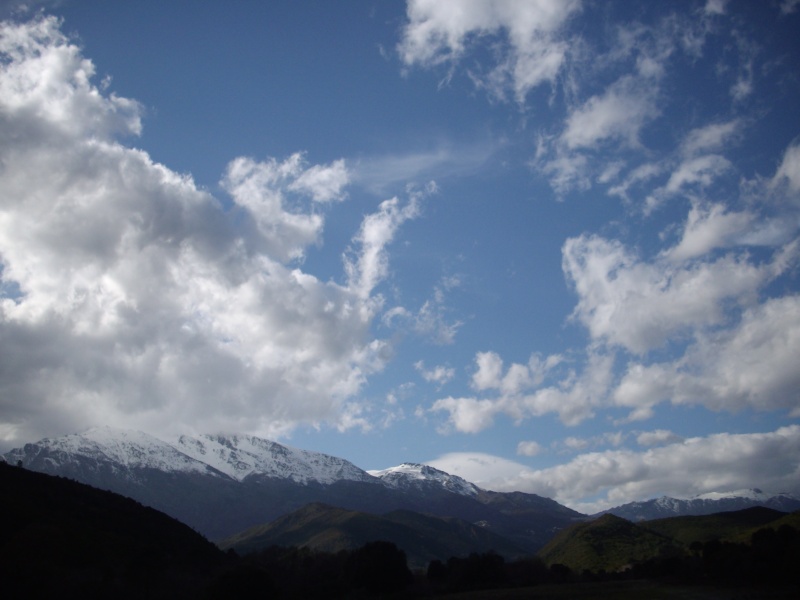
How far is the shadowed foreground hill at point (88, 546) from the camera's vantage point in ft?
318

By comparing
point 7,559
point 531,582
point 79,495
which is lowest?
point 531,582

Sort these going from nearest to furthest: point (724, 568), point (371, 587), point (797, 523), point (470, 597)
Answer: point (470, 597) → point (724, 568) → point (371, 587) → point (797, 523)

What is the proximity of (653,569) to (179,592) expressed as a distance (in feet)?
329

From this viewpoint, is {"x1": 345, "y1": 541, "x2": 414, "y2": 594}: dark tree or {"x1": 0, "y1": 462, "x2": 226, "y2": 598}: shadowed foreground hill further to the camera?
{"x1": 345, "y1": 541, "x2": 414, "y2": 594}: dark tree

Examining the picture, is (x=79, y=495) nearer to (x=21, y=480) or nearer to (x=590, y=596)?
(x=21, y=480)

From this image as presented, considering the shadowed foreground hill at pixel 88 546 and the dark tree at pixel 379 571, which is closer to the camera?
the shadowed foreground hill at pixel 88 546

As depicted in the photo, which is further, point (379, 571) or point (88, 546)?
point (379, 571)

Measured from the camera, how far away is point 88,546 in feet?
377

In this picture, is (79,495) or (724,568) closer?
(724,568)

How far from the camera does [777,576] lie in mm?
99438

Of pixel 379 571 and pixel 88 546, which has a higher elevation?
pixel 88 546

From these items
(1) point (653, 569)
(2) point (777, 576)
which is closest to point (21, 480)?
(1) point (653, 569)

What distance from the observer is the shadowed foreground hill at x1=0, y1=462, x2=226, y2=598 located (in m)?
97.1

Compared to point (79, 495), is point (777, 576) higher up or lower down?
lower down
